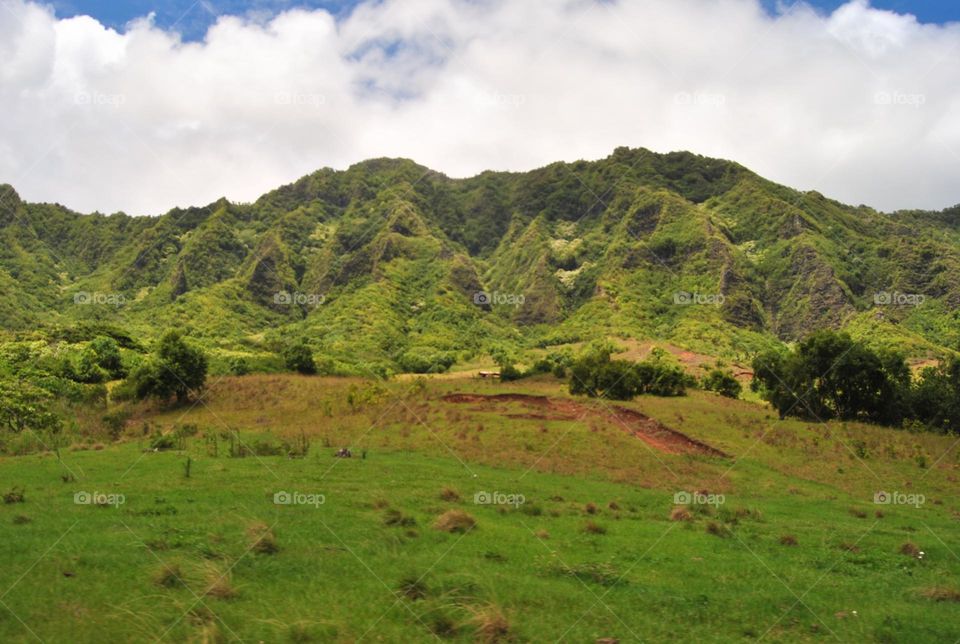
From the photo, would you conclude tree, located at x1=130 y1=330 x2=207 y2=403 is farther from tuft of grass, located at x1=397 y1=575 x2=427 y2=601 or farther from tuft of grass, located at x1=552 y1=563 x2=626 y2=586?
tuft of grass, located at x1=552 y1=563 x2=626 y2=586

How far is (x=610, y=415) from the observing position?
42.4 m

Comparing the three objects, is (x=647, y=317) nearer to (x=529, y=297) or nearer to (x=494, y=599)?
(x=529, y=297)

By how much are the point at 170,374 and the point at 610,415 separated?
29.1 meters

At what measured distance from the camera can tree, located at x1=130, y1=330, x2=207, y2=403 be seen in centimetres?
4247

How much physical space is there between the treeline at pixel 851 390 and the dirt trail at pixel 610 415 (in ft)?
50.8

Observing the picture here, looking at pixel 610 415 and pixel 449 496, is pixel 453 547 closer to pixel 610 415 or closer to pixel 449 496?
pixel 449 496

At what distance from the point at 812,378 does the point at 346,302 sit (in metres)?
113

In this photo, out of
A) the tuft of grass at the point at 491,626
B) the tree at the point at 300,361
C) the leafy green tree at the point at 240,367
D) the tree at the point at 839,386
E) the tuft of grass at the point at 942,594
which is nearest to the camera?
the tuft of grass at the point at 491,626

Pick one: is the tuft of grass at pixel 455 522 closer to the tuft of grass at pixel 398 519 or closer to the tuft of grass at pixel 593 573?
the tuft of grass at pixel 398 519

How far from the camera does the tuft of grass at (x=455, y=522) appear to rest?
589 inches

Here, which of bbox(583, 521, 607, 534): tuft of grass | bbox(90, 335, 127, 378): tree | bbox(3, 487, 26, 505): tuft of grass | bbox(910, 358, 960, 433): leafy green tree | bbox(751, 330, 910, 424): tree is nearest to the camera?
bbox(3, 487, 26, 505): tuft of grass

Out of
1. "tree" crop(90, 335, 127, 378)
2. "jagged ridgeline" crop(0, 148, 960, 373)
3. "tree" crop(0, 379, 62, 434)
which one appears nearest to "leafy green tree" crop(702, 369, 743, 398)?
"jagged ridgeline" crop(0, 148, 960, 373)

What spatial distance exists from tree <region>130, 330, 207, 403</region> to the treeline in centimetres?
4302

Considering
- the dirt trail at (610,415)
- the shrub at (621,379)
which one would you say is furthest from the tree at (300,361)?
the shrub at (621,379)
